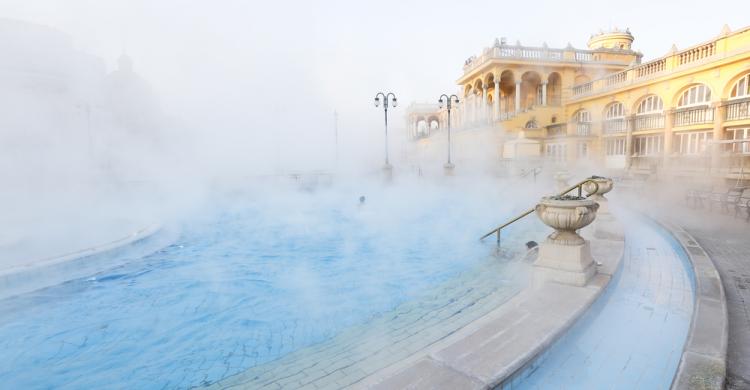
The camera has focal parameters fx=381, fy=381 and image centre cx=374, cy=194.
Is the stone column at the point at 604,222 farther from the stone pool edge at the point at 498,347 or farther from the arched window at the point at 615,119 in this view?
the arched window at the point at 615,119

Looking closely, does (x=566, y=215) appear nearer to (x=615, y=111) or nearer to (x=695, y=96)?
(x=695, y=96)

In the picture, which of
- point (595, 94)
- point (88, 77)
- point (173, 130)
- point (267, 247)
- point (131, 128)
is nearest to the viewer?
point (267, 247)

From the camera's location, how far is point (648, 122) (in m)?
17.8

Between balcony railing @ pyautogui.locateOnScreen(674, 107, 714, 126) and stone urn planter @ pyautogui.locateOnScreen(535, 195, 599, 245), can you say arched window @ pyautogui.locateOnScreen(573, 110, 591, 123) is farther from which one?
stone urn planter @ pyautogui.locateOnScreen(535, 195, 599, 245)

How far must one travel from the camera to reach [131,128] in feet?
59.1

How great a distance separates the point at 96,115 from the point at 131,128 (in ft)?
11.3

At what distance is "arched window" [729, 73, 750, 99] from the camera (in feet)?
45.4

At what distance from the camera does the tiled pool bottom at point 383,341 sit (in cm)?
287

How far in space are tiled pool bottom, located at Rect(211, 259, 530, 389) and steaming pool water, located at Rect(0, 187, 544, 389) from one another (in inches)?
1.9

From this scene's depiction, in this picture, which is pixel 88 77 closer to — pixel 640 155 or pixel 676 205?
pixel 676 205

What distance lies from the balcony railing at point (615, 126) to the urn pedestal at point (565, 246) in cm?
1845

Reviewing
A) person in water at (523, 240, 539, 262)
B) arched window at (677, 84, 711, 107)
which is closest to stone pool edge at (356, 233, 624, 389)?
person in water at (523, 240, 539, 262)

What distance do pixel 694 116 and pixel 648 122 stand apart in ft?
7.32

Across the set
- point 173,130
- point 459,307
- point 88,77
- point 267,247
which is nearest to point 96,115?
point 88,77
